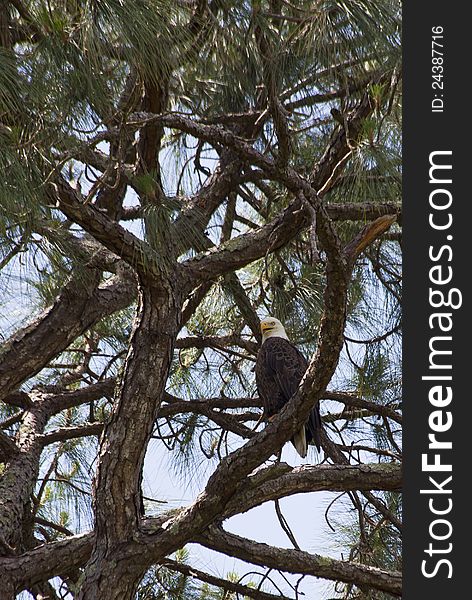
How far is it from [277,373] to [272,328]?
144 mm

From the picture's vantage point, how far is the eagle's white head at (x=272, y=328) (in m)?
2.95

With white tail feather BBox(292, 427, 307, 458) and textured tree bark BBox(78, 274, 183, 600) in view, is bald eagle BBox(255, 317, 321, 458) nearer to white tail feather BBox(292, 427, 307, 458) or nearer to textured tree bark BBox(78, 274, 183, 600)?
white tail feather BBox(292, 427, 307, 458)

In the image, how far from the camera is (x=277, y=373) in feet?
9.51

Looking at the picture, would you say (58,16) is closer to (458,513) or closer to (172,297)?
(172,297)

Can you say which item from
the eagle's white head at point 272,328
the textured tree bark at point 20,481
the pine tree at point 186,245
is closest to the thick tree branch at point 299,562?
the pine tree at point 186,245

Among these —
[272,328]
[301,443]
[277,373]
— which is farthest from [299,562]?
[272,328]

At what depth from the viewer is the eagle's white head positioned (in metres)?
2.95

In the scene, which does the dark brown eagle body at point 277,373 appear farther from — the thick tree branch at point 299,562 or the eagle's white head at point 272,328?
the thick tree branch at point 299,562

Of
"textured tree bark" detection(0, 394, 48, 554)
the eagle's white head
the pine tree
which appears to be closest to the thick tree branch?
the pine tree

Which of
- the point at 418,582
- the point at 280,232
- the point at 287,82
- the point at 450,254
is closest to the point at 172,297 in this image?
the point at 280,232

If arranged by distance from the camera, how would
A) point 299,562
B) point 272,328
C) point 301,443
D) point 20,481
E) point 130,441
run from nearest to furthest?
point 130,441
point 299,562
point 20,481
point 301,443
point 272,328

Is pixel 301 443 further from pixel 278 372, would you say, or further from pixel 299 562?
pixel 299 562

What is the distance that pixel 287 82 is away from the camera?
242 cm

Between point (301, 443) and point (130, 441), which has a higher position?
point (301, 443)
